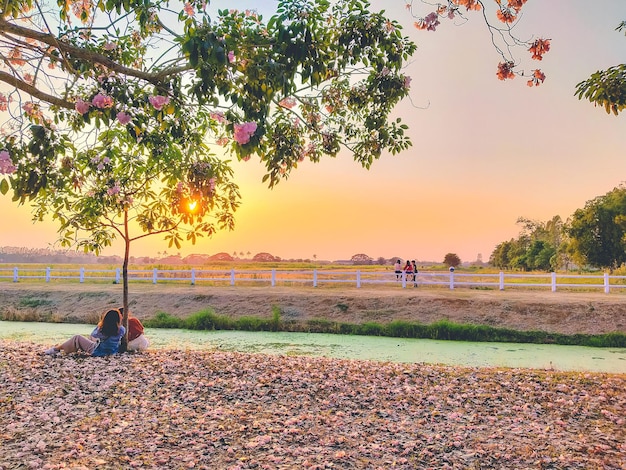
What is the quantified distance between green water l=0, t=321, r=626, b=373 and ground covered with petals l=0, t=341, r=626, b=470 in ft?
8.61

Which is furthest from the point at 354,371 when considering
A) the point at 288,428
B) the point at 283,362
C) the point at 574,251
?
the point at 574,251

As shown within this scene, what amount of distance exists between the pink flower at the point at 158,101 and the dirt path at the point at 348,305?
12.2 metres

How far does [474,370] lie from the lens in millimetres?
8828

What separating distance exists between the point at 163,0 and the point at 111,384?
201 inches

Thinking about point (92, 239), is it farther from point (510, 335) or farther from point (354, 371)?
point (510, 335)

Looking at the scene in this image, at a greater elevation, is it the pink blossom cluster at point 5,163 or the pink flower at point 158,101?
the pink flower at point 158,101

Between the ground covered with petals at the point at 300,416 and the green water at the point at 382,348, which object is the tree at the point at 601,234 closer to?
the green water at the point at 382,348

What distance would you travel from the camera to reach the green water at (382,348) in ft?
37.3

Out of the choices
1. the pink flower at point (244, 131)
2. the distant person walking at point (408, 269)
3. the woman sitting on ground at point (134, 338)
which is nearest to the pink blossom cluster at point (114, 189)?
the woman sitting on ground at point (134, 338)

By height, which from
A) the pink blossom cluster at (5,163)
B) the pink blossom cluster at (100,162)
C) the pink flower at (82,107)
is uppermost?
the pink flower at (82,107)

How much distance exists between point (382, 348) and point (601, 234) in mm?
29646

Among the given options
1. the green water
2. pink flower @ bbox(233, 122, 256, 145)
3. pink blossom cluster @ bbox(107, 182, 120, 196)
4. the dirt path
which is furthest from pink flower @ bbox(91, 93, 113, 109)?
the dirt path

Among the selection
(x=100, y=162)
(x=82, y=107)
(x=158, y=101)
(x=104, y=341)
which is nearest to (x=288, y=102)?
(x=158, y=101)

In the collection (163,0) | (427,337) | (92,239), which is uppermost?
(163,0)
